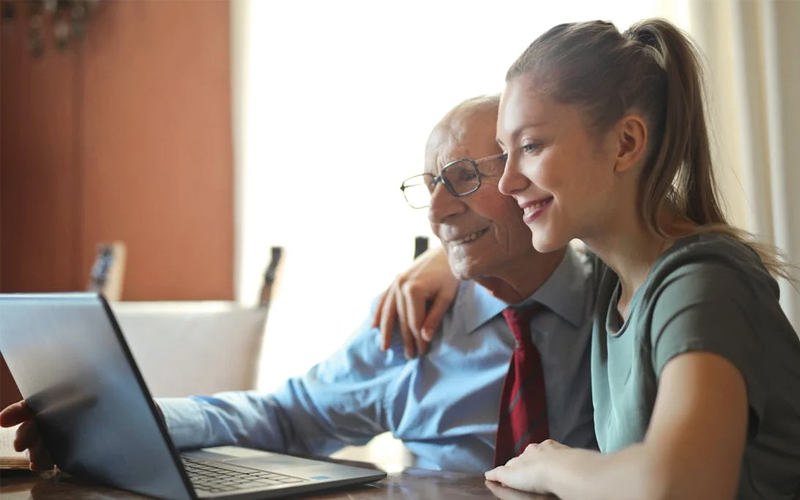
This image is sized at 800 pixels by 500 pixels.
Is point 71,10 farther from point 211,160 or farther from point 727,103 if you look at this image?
point 727,103

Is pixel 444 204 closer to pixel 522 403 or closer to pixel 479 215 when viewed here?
pixel 479 215

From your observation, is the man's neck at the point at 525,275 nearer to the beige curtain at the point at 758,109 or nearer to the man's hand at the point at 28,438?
the beige curtain at the point at 758,109

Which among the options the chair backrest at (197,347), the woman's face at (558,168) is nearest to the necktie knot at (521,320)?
the woman's face at (558,168)

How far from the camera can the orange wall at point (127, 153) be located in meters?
3.35

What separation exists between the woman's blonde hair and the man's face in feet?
1.14

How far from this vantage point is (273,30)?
3.06 meters

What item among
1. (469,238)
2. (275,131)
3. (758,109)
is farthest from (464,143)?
(275,131)

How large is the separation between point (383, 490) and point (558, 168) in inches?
18.9

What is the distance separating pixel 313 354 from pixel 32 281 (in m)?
1.45

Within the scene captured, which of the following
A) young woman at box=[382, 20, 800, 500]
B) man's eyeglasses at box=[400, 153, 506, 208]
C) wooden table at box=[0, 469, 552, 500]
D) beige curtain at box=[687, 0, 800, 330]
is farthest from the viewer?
beige curtain at box=[687, 0, 800, 330]

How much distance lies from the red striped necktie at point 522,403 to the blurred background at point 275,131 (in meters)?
0.59

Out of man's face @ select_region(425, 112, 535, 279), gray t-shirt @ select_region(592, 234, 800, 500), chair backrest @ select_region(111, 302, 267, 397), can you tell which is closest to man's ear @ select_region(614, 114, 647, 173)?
gray t-shirt @ select_region(592, 234, 800, 500)

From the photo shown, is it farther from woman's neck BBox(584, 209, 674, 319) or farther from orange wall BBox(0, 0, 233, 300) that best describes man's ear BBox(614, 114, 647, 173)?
orange wall BBox(0, 0, 233, 300)

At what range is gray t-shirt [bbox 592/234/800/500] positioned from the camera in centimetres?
92
